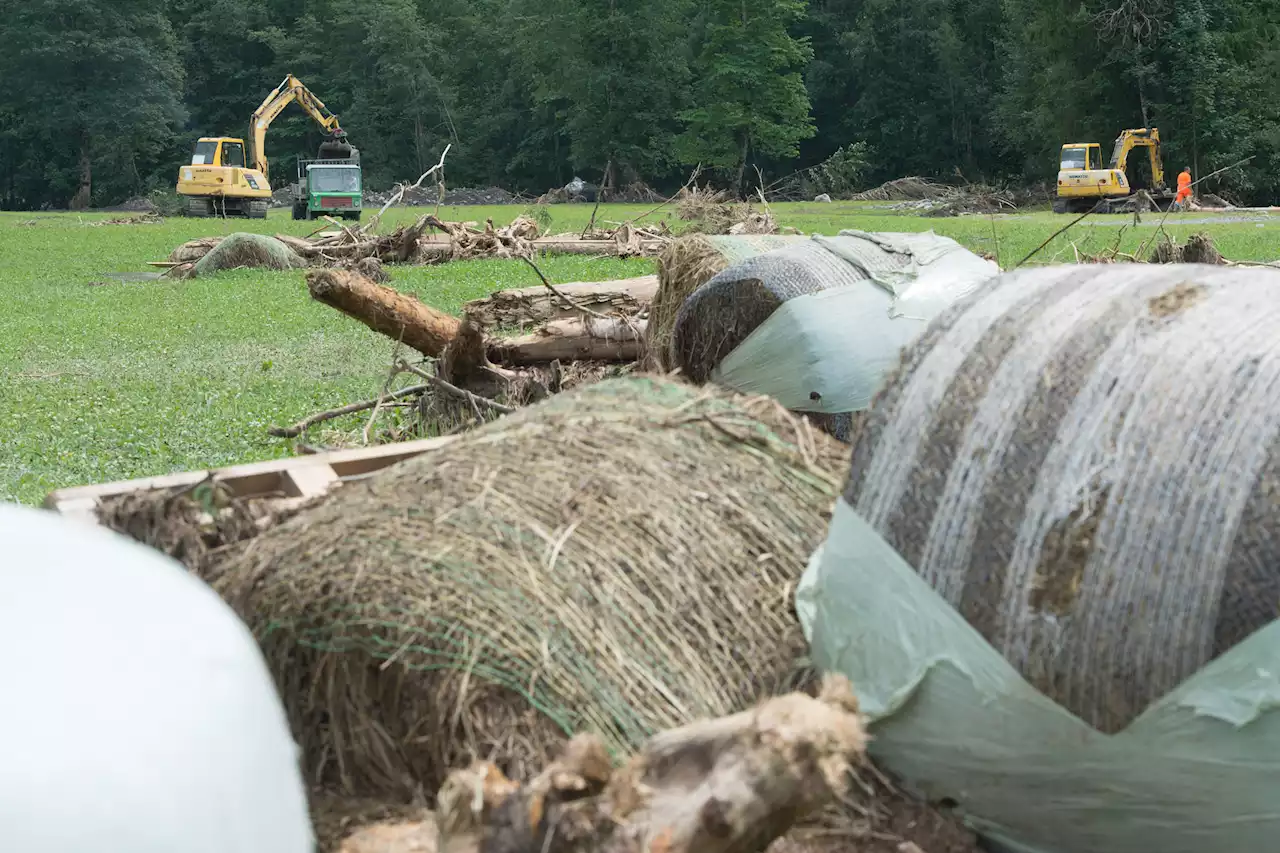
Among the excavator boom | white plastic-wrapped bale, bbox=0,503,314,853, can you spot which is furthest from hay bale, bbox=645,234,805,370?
the excavator boom

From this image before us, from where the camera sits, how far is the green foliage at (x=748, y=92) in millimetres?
66250

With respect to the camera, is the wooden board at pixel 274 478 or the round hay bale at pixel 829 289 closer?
the wooden board at pixel 274 478

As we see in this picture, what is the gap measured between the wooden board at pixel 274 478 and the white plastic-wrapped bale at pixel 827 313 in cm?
182

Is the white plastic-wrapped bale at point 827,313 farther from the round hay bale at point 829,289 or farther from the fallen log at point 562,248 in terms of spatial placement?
the fallen log at point 562,248

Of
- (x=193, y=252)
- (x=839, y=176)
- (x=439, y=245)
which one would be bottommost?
(x=193, y=252)

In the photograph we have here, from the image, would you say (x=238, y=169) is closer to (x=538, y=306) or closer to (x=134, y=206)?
(x=134, y=206)

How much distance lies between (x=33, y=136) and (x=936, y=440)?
7498cm

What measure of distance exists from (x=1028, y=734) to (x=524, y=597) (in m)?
1.15

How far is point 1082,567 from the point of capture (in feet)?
9.34

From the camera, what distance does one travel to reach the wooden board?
13.5 feet

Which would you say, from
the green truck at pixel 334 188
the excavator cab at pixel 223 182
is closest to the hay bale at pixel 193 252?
the green truck at pixel 334 188

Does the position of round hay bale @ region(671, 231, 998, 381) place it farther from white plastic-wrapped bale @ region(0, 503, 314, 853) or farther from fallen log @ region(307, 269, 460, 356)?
white plastic-wrapped bale @ region(0, 503, 314, 853)

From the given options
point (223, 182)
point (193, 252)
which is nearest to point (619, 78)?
point (223, 182)

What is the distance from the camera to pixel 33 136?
2766 inches
